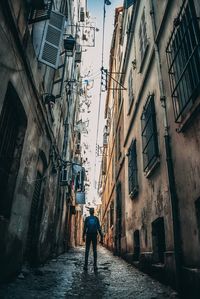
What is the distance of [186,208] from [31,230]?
15.6 ft

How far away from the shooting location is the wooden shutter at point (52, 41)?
5914 millimetres

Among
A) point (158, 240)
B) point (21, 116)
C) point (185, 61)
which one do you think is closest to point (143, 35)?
point (185, 61)

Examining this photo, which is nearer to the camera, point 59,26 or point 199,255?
point 199,255

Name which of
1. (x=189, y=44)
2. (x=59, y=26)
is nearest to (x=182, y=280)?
(x=189, y=44)

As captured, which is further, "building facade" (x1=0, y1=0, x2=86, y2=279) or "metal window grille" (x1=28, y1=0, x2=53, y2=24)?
"metal window grille" (x1=28, y1=0, x2=53, y2=24)

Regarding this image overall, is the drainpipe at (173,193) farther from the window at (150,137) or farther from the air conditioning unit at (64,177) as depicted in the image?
the air conditioning unit at (64,177)

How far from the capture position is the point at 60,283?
4.61 metres

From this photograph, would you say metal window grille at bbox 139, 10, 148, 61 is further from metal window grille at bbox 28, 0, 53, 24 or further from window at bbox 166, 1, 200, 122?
metal window grille at bbox 28, 0, 53, 24

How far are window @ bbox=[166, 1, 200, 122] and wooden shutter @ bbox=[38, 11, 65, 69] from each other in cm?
283

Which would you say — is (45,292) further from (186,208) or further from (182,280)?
(186,208)

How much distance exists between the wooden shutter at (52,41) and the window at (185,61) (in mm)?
2826

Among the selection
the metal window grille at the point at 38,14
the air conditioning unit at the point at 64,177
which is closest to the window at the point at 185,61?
the metal window grille at the point at 38,14

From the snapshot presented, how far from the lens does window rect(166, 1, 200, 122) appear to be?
389cm

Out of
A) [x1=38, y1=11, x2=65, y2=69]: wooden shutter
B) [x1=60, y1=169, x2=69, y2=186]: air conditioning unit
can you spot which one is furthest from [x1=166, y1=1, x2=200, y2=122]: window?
[x1=60, y1=169, x2=69, y2=186]: air conditioning unit
